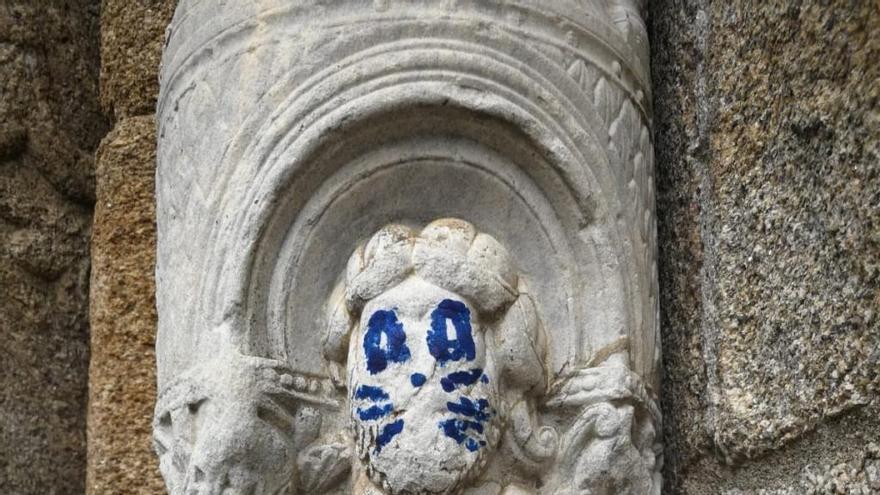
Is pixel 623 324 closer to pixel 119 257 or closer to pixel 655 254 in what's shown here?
pixel 655 254

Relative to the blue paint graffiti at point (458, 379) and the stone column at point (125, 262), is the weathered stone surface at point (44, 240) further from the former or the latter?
the blue paint graffiti at point (458, 379)

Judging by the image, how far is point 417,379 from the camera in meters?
1.50

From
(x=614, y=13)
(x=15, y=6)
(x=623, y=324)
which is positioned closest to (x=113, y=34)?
(x=15, y=6)

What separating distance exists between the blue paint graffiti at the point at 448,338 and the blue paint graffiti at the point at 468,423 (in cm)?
4

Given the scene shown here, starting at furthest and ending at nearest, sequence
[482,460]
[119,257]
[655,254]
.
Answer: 1. [119,257]
2. [655,254]
3. [482,460]

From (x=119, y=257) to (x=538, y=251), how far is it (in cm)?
68

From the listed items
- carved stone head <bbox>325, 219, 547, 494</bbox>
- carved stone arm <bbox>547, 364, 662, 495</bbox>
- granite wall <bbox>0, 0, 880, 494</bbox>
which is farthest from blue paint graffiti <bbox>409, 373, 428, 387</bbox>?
granite wall <bbox>0, 0, 880, 494</bbox>

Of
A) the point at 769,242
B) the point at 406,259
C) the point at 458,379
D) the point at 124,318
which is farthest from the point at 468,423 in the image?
the point at 124,318

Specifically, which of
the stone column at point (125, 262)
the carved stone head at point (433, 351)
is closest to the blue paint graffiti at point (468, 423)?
the carved stone head at point (433, 351)

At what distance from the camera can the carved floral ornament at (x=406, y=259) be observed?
1.54 meters

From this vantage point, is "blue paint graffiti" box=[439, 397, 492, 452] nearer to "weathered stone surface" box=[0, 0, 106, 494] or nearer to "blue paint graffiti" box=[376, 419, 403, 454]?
"blue paint graffiti" box=[376, 419, 403, 454]

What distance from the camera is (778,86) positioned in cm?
156

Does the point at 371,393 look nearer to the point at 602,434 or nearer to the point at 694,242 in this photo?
the point at 602,434

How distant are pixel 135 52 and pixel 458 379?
84 centimetres
